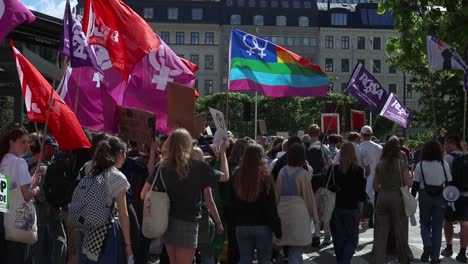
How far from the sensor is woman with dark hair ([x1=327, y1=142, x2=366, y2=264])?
9.26m

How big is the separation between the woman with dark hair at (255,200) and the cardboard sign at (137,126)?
1.46 m

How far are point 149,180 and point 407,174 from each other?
421cm

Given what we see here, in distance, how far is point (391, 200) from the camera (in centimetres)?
966

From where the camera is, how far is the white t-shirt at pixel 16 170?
6.59 meters

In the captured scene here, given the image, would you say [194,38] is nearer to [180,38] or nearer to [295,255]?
[180,38]

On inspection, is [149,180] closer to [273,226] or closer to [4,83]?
[273,226]

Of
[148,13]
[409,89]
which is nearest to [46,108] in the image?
[409,89]

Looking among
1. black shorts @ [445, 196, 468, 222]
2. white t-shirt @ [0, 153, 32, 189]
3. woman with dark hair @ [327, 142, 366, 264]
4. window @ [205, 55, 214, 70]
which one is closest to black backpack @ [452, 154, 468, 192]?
black shorts @ [445, 196, 468, 222]

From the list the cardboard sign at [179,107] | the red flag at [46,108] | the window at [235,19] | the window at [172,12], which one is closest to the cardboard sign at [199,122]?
the cardboard sign at [179,107]

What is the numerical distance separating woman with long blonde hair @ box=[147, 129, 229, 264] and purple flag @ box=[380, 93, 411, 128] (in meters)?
8.30

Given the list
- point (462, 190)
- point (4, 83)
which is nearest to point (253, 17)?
point (4, 83)

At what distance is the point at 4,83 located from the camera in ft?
59.6

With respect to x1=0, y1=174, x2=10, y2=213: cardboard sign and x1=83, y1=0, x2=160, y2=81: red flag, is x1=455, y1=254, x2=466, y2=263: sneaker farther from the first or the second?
x1=0, y1=174, x2=10, y2=213: cardboard sign

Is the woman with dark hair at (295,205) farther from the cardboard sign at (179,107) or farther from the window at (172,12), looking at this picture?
the window at (172,12)
